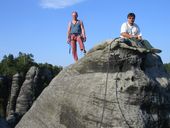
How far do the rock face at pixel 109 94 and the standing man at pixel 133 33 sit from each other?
13.4 inches

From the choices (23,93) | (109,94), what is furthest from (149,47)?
(23,93)

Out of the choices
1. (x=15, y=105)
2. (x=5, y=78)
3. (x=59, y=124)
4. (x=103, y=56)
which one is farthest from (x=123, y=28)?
(x=5, y=78)

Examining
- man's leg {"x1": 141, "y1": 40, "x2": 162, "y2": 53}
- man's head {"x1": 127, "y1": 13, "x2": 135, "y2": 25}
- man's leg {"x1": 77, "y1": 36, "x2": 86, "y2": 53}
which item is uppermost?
man's head {"x1": 127, "y1": 13, "x2": 135, "y2": 25}

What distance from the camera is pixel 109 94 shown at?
12352 millimetres

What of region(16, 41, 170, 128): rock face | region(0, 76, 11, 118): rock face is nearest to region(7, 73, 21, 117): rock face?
region(0, 76, 11, 118): rock face

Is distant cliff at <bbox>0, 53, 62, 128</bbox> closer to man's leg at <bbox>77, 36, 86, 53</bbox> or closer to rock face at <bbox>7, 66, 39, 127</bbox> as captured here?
rock face at <bbox>7, 66, 39, 127</bbox>

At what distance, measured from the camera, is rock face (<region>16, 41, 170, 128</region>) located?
1225cm

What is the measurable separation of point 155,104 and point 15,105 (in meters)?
23.2

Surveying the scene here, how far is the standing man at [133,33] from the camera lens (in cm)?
1353

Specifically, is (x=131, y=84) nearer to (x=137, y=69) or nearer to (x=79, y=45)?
(x=137, y=69)

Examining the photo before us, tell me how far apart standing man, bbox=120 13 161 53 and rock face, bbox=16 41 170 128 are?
34 centimetres

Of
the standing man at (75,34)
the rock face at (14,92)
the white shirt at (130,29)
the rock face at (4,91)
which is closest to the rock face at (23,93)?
the rock face at (14,92)

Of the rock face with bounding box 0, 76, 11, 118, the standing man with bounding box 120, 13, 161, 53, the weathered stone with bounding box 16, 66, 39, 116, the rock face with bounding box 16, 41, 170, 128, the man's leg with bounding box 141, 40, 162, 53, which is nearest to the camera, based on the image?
the rock face with bounding box 16, 41, 170, 128

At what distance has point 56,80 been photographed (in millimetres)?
13867
